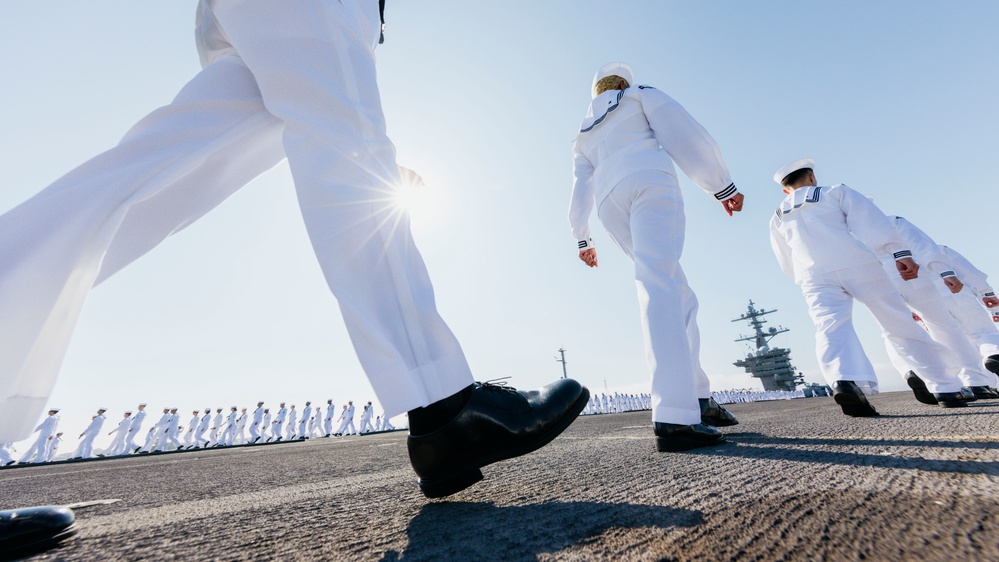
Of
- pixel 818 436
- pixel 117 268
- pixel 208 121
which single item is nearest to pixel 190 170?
pixel 208 121

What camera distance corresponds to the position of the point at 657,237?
1979 millimetres

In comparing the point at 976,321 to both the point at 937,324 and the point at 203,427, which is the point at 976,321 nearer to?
the point at 937,324

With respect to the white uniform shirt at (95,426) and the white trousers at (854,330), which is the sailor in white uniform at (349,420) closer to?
the white uniform shirt at (95,426)

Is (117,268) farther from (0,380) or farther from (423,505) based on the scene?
(423,505)

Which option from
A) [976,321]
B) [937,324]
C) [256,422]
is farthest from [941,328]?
[256,422]

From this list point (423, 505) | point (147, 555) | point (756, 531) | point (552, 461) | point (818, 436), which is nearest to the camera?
point (756, 531)

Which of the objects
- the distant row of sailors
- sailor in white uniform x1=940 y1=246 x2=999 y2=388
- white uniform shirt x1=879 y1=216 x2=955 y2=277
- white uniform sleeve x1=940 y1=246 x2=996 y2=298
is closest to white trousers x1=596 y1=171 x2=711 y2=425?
white uniform shirt x1=879 y1=216 x2=955 y2=277

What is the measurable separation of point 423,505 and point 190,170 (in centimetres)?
99

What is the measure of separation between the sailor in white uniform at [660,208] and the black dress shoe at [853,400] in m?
0.86

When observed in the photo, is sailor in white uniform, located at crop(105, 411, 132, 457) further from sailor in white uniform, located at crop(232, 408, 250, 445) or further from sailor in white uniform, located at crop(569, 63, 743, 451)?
sailor in white uniform, located at crop(569, 63, 743, 451)

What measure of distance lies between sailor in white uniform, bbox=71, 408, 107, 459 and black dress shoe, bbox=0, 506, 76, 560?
22188 mm

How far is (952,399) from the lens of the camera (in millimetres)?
3154

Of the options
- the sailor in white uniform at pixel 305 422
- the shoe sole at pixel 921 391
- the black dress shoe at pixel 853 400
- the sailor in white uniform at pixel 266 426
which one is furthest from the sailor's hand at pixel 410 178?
the sailor in white uniform at pixel 305 422

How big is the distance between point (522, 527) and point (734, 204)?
2054mm
